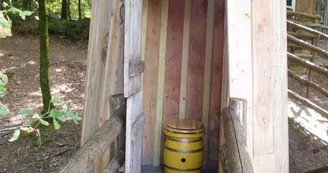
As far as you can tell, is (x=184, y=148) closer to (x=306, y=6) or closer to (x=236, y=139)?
(x=236, y=139)

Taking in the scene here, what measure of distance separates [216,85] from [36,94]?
546 centimetres

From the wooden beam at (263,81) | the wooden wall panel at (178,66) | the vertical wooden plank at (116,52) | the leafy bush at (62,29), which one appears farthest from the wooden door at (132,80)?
the leafy bush at (62,29)

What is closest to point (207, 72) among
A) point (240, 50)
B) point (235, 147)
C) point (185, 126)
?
point (185, 126)

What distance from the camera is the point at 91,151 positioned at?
1699mm

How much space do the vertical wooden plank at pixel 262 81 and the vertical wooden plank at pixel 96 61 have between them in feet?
4.37

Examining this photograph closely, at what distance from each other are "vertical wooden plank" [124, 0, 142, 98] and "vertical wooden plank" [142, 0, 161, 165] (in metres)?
1.05

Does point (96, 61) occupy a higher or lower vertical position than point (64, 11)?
lower

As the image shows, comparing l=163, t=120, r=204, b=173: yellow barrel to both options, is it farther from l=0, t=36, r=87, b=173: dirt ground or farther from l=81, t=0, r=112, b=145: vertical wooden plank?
l=0, t=36, r=87, b=173: dirt ground

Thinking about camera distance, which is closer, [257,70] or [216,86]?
[257,70]

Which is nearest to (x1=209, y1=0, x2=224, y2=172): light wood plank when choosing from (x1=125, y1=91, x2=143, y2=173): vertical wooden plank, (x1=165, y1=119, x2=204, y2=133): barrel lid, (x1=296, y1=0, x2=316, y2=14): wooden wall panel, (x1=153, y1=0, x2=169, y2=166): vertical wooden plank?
(x1=165, y1=119, x2=204, y2=133): barrel lid

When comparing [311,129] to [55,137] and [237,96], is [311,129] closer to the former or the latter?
[237,96]

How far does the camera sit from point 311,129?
4711 mm

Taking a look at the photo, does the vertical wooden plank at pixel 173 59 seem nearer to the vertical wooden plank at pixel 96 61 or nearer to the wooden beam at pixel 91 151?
the vertical wooden plank at pixel 96 61

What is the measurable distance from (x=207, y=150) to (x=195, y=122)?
0.48m
